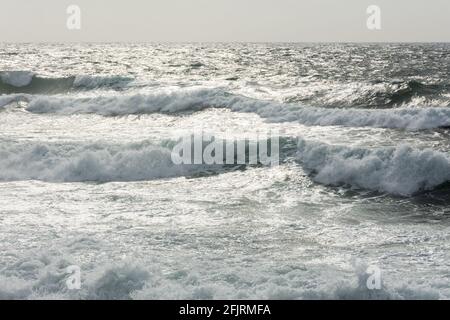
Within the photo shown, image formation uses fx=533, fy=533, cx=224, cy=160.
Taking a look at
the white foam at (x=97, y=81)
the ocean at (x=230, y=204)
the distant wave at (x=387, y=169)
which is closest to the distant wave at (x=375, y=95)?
the ocean at (x=230, y=204)

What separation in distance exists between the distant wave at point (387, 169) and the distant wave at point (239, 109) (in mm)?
5035

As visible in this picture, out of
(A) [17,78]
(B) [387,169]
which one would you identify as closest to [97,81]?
(A) [17,78]

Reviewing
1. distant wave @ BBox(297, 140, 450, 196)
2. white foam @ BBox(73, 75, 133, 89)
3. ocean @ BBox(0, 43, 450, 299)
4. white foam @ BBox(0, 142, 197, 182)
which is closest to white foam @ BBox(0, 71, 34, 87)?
white foam @ BBox(73, 75, 133, 89)

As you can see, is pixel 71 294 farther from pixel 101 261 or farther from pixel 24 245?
pixel 24 245

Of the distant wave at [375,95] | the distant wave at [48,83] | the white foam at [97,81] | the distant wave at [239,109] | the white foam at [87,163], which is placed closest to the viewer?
the white foam at [87,163]

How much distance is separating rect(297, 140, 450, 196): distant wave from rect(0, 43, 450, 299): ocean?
0.04 m

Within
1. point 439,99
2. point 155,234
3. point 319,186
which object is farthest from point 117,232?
point 439,99

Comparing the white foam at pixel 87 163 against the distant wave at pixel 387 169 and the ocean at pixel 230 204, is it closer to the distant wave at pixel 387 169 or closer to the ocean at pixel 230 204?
the ocean at pixel 230 204

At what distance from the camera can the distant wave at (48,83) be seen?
1340 inches

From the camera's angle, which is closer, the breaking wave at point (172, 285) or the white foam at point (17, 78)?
the breaking wave at point (172, 285)

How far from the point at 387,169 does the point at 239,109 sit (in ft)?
35.9

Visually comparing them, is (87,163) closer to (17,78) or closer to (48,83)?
(48,83)

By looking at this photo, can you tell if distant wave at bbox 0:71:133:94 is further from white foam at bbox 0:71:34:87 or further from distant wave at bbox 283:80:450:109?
distant wave at bbox 283:80:450:109

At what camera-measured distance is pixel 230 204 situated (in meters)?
11.6
